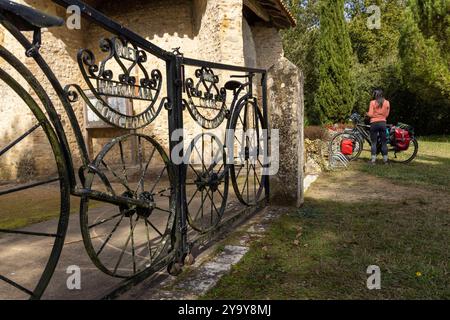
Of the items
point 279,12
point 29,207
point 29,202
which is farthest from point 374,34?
point 29,207

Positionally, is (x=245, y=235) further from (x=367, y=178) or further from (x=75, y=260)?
(x=367, y=178)

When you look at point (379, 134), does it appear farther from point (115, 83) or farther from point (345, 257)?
point (115, 83)

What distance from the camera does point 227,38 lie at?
312 inches

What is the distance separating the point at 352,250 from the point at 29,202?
195 inches

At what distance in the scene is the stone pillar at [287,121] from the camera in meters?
4.15

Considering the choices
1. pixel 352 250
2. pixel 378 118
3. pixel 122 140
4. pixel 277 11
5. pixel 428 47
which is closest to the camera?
pixel 122 140

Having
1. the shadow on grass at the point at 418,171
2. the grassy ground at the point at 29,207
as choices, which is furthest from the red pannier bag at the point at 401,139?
the grassy ground at the point at 29,207

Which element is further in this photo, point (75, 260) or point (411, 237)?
point (411, 237)

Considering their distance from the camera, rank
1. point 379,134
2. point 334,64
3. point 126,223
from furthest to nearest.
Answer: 1. point 334,64
2. point 379,134
3. point 126,223

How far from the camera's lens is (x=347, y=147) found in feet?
26.8

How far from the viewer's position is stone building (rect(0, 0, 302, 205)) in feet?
26.2
